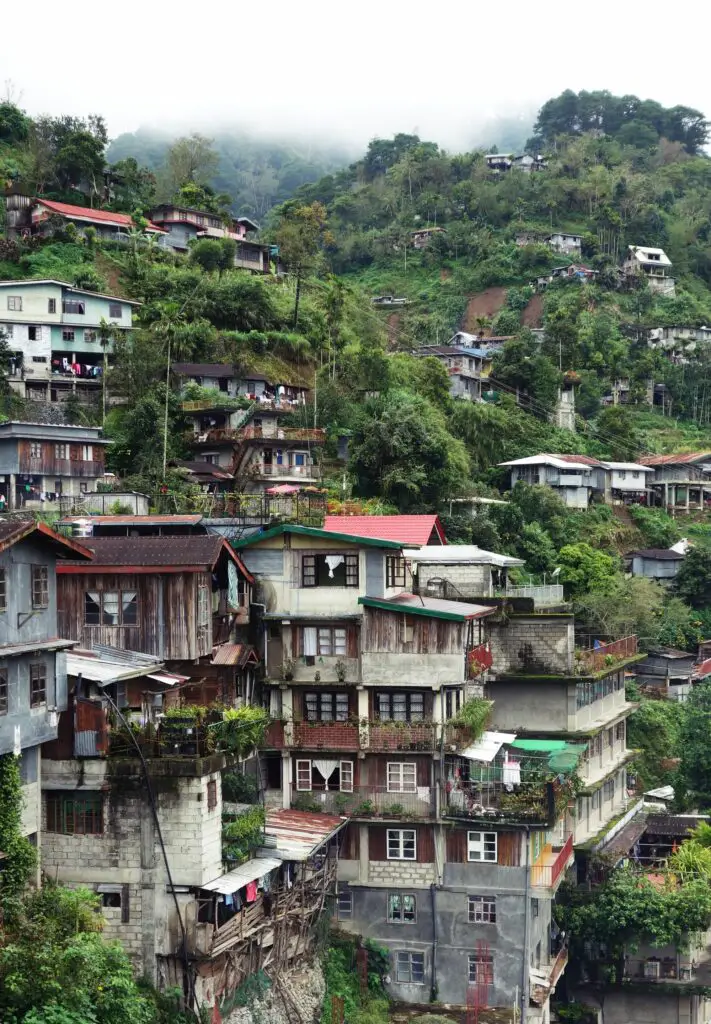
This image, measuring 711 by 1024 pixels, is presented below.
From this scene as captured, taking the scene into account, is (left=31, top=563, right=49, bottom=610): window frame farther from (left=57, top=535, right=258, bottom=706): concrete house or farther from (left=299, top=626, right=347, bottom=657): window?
(left=299, top=626, right=347, bottom=657): window

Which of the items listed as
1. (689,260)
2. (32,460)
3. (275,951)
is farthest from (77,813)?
(689,260)

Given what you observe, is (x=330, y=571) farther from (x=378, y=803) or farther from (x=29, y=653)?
(x=29, y=653)

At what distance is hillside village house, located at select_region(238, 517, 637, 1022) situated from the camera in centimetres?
3466

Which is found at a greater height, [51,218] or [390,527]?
[51,218]

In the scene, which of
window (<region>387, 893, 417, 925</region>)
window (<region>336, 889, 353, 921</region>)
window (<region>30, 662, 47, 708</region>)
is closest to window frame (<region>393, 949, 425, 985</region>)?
window (<region>387, 893, 417, 925</region>)

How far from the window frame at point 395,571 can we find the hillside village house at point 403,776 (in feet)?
0.43

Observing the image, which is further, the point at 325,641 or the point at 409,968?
the point at 325,641

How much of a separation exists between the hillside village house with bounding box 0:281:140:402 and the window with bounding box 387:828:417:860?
38.8 m

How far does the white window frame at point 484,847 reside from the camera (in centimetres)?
3478

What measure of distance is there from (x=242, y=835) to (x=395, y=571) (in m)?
10.5

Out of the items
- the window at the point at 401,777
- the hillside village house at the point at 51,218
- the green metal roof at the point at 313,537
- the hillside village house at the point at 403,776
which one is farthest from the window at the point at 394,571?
the hillside village house at the point at 51,218

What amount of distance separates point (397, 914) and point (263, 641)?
7826mm

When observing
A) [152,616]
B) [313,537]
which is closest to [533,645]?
[313,537]

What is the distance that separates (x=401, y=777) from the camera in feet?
116
